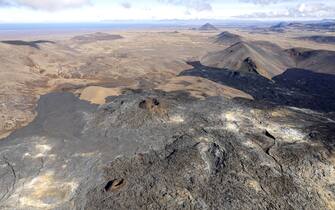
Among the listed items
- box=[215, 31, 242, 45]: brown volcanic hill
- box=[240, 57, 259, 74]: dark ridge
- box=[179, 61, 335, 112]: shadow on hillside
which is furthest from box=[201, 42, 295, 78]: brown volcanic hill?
box=[215, 31, 242, 45]: brown volcanic hill

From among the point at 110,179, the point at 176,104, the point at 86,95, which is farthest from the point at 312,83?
the point at 110,179

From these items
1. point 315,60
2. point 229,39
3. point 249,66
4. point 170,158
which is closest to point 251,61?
point 249,66

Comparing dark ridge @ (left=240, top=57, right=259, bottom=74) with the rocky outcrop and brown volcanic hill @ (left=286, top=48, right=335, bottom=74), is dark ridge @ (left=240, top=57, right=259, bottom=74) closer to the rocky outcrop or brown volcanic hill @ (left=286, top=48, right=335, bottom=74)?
brown volcanic hill @ (left=286, top=48, right=335, bottom=74)

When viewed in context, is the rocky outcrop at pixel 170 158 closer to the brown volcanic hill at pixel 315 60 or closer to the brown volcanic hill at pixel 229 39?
the brown volcanic hill at pixel 315 60

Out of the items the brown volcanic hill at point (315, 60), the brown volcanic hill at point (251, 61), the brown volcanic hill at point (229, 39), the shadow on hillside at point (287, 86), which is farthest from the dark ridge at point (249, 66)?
the brown volcanic hill at point (229, 39)

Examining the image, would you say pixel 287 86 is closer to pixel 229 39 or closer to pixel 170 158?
pixel 170 158
